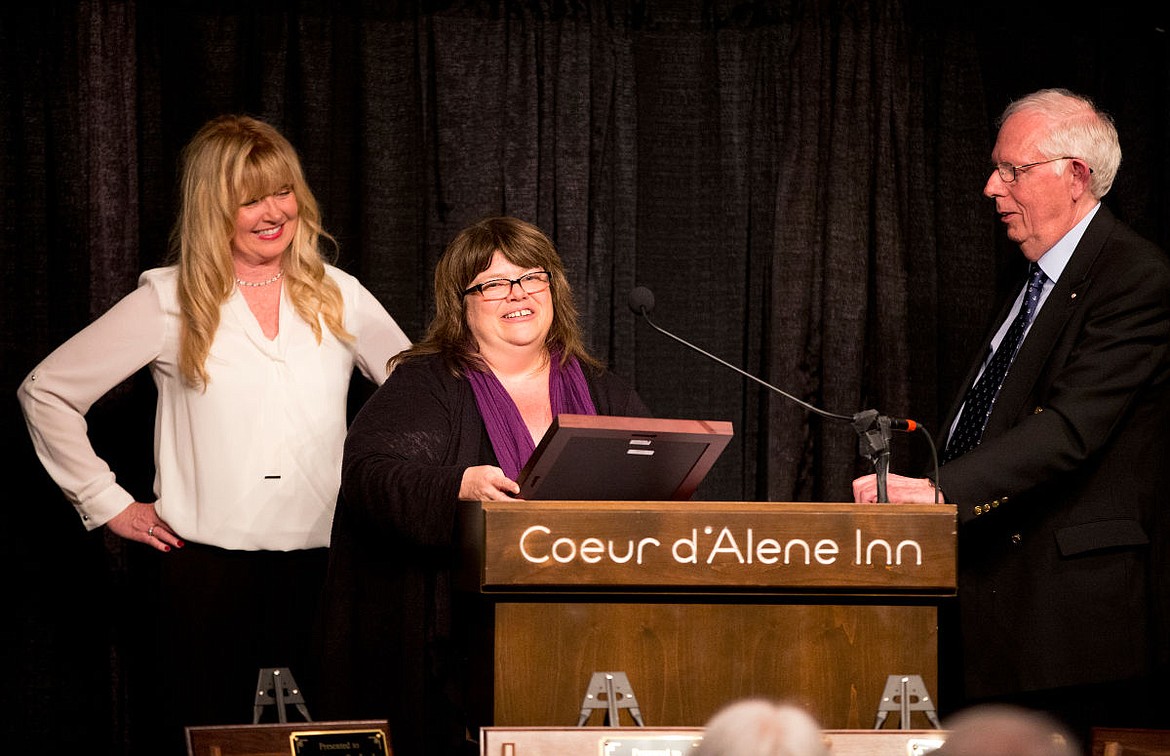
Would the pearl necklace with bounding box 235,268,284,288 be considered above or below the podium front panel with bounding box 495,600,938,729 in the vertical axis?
above

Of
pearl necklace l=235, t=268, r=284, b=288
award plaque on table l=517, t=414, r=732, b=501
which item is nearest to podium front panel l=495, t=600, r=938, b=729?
award plaque on table l=517, t=414, r=732, b=501

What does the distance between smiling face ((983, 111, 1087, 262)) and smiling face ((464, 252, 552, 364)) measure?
1.05 metres

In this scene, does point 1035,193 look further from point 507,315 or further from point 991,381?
point 507,315

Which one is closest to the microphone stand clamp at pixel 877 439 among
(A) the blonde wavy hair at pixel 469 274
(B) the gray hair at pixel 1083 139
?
(A) the blonde wavy hair at pixel 469 274

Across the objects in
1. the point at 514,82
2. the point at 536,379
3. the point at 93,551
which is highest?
the point at 514,82

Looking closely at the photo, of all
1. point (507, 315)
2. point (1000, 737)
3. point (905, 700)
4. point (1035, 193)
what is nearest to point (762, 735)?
point (1000, 737)

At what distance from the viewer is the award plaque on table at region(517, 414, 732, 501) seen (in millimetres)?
2348

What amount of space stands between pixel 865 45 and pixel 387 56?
1408 mm

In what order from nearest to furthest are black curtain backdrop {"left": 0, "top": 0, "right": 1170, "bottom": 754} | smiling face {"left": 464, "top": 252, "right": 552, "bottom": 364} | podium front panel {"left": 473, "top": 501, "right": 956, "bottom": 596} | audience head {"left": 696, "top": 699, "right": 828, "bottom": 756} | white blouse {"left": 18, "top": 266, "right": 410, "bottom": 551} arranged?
audience head {"left": 696, "top": 699, "right": 828, "bottom": 756}, podium front panel {"left": 473, "top": 501, "right": 956, "bottom": 596}, smiling face {"left": 464, "top": 252, "right": 552, "bottom": 364}, white blouse {"left": 18, "top": 266, "right": 410, "bottom": 551}, black curtain backdrop {"left": 0, "top": 0, "right": 1170, "bottom": 754}

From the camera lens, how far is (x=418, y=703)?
3.03 meters

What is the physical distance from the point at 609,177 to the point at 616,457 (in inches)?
71.9

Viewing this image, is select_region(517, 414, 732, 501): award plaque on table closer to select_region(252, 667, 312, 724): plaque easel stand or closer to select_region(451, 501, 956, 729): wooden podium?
select_region(451, 501, 956, 729): wooden podium

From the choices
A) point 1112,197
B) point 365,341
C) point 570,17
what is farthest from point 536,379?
point 1112,197

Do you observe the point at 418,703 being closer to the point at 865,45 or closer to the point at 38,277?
the point at 38,277
